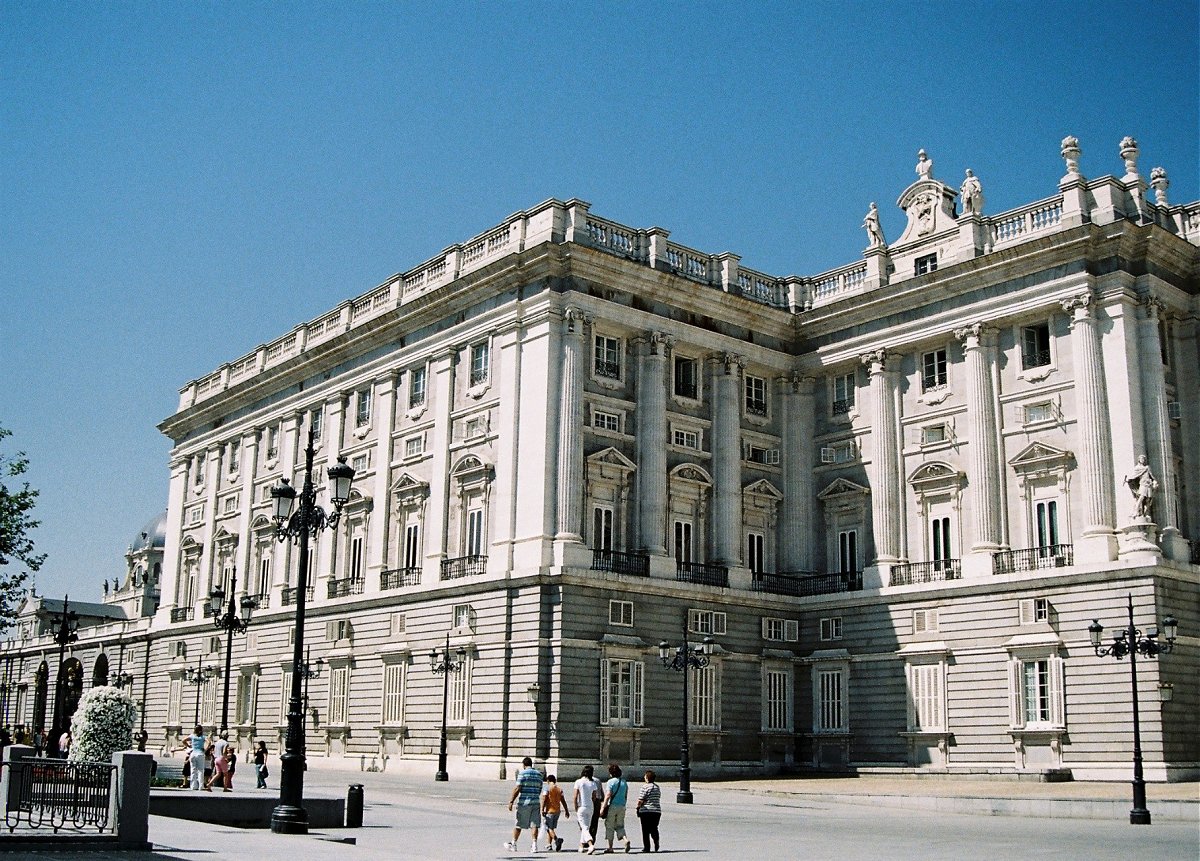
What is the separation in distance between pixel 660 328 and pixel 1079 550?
15.9m

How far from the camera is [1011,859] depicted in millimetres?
20062

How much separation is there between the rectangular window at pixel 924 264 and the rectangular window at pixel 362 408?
21.8 metres

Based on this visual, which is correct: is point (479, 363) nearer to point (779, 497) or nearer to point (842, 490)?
point (779, 497)

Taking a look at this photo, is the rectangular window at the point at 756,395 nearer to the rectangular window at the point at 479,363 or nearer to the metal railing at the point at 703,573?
the metal railing at the point at 703,573

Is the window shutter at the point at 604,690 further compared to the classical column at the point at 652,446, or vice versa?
the classical column at the point at 652,446

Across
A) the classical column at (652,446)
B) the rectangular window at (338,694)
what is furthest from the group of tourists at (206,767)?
the classical column at (652,446)

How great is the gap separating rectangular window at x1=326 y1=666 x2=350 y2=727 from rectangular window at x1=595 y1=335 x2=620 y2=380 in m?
15.2

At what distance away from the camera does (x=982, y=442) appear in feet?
141

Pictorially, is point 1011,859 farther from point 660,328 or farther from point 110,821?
point 660,328

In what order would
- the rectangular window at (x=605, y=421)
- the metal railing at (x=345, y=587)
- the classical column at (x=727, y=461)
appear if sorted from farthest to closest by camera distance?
the metal railing at (x=345, y=587)
the classical column at (x=727, y=461)
the rectangular window at (x=605, y=421)

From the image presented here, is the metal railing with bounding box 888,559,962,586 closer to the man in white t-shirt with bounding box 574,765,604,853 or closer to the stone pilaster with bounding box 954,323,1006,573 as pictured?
the stone pilaster with bounding box 954,323,1006,573

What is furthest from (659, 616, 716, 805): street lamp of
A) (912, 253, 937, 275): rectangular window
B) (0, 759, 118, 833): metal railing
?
(0, 759, 118, 833): metal railing

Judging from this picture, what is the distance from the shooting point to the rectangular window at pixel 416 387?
162ft

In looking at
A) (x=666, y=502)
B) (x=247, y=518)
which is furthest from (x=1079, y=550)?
(x=247, y=518)
